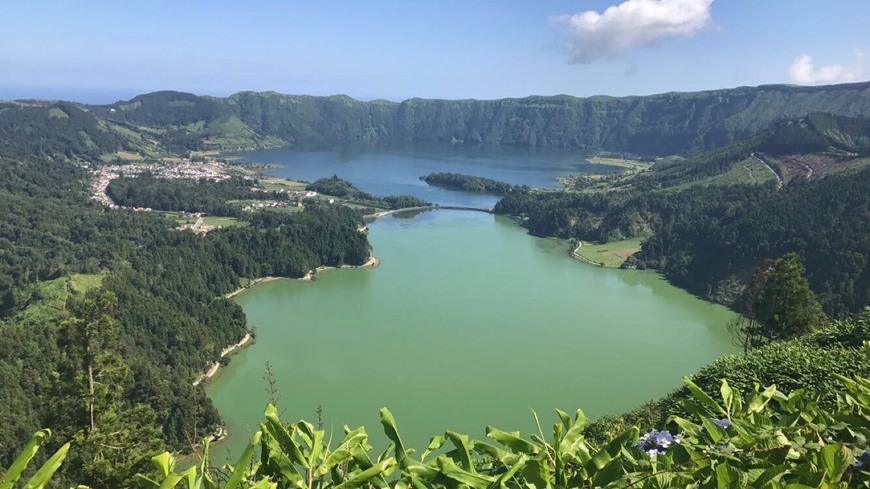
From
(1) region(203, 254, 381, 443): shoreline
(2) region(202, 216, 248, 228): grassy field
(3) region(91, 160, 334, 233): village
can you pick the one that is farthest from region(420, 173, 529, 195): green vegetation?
(1) region(203, 254, 381, 443): shoreline

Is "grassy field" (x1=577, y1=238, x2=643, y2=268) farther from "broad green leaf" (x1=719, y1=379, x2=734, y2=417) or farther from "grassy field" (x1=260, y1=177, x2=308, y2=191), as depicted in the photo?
"broad green leaf" (x1=719, y1=379, x2=734, y2=417)

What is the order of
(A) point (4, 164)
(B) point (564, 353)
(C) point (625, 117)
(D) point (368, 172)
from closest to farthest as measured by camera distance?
1. (B) point (564, 353)
2. (A) point (4, 164)
3. (D) point (368, 172)
4. (C) point (625, 117)

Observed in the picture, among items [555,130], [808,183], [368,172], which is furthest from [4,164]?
[555,130]

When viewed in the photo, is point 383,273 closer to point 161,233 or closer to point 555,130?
point 161,233

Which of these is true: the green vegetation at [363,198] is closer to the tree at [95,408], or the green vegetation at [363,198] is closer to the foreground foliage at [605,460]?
the tree at [95,408]

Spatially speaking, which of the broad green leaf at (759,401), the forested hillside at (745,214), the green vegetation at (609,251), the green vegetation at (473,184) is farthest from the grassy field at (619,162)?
the broad green leaf at (759,401)
